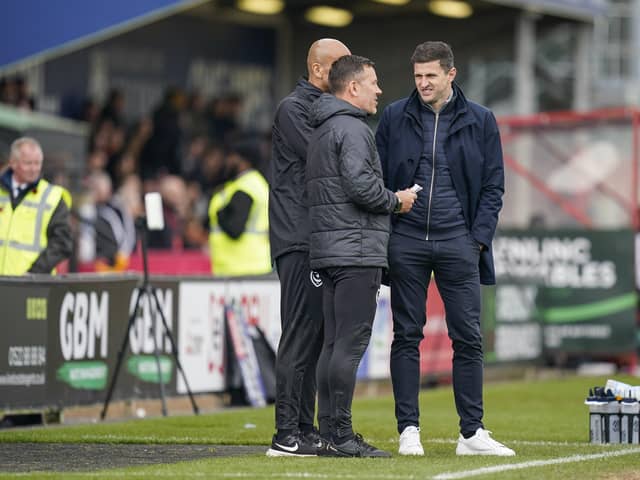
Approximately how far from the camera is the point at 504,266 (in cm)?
2162

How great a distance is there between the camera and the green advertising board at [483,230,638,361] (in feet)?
70.0

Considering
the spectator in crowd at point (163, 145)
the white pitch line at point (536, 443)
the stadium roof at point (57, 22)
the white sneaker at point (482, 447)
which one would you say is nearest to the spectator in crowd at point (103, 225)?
the stadium roof at point (57, 22)

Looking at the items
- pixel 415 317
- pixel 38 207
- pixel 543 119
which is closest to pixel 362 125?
pixel 415 317

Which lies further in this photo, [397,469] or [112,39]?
[112,39]

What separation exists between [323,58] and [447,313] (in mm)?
1709

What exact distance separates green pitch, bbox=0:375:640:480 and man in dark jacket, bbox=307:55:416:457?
0.52 m

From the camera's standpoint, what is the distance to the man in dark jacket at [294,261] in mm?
9539

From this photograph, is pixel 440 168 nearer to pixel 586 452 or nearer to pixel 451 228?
pixel 451 228

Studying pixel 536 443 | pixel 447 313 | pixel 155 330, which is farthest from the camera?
pixel 155 330

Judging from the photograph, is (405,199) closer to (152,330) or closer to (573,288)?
(152,330)

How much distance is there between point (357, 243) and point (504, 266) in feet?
41.4

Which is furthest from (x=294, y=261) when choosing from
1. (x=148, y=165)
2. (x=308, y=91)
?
(x=148, y=165)

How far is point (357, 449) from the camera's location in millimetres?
9383

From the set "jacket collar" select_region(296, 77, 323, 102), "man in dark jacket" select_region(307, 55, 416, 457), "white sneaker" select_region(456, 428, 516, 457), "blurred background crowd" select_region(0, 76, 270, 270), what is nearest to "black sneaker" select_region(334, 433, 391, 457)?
"man in dark jacket" select_region(307, 55, 416, 457)
